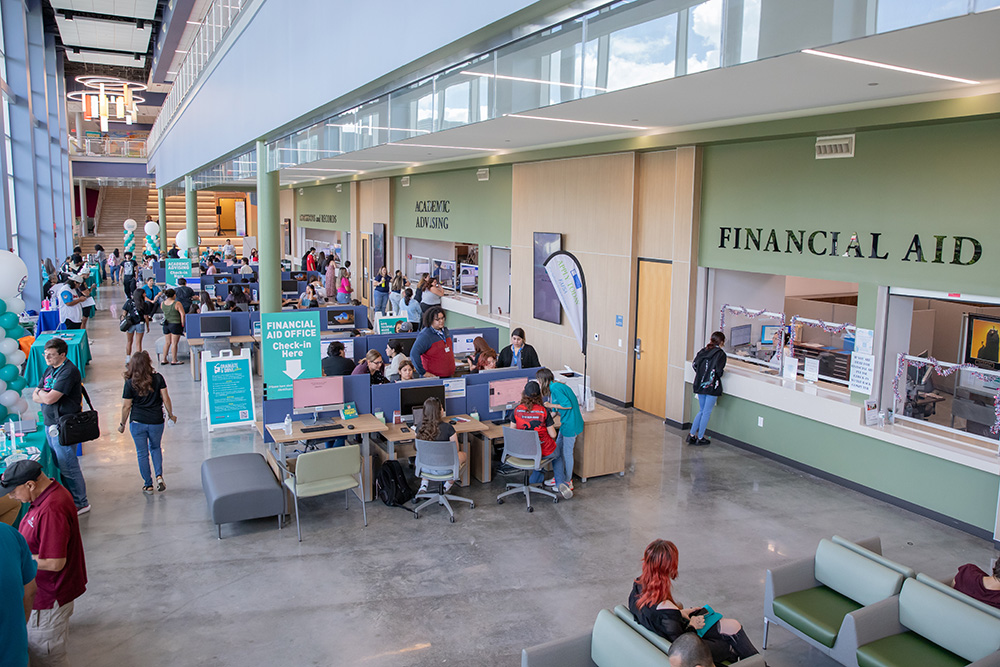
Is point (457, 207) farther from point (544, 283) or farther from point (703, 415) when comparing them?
point (703, 415)

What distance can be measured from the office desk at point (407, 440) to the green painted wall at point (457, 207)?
6.66m

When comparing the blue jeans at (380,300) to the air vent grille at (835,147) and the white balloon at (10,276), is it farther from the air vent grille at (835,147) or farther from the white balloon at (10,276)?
the air vent grille at (835,147)

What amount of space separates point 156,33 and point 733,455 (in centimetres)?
2768

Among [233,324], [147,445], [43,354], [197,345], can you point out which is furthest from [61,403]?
[233,324]

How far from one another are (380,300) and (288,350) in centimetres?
872

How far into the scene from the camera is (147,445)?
7.08 metres

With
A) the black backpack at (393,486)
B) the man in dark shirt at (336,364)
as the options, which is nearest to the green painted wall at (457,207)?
the man in dark shirt at (336,364)

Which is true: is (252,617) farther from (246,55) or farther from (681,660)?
(246,55)

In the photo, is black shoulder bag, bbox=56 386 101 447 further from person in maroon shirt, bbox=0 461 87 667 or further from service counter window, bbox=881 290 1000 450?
service counter window, bbox=881 290 1000 450

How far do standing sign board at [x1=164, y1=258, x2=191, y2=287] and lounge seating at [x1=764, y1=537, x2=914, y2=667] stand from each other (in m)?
16.3

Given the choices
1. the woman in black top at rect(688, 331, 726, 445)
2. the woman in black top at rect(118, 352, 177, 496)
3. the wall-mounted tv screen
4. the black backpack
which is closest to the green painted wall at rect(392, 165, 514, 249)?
the wall-mounted tv screen

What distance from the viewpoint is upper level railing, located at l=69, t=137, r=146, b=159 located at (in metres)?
38.1

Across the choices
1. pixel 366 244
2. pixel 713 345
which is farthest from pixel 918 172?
pixel 366 244

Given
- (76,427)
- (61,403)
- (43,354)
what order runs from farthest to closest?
(43,354) → (61,403) → (76,427)
